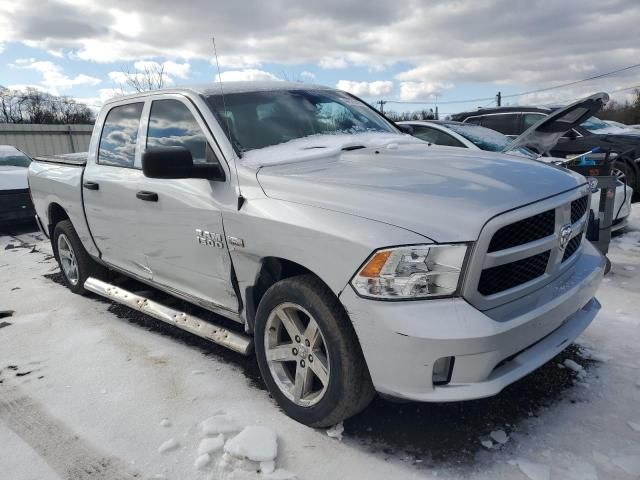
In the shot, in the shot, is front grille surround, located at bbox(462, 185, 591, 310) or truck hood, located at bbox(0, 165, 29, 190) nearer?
front grille surround, located at bbox(462, 185, 591, 310)

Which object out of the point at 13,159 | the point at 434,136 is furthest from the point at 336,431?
the point at 13,159

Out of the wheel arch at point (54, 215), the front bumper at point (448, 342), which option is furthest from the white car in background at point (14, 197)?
the front bumper at point (448, 342)

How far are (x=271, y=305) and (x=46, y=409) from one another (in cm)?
157

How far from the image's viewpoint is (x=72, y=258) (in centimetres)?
511

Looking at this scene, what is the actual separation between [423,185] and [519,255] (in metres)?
0.52

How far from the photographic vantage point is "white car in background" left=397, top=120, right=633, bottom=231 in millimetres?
5949

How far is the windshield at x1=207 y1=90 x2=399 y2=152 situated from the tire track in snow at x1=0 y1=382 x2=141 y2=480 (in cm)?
181

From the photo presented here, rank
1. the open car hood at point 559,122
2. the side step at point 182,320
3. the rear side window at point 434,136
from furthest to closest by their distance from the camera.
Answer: the rear side window at point 434,136
the open car hood at point 559,122
the side step at point 182,320

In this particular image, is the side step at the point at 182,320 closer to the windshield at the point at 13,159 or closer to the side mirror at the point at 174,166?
the side mirror at the point at 174,166

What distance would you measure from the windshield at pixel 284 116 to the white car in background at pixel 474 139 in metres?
2.38

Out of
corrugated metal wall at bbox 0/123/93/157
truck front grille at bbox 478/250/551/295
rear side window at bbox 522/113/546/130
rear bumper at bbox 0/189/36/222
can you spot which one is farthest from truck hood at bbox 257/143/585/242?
corrugated metal wall at bbox 0/123/93/157

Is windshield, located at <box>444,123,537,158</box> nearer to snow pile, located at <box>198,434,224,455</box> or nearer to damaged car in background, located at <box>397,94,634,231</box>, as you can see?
damaged car in background, located at <box>397,94,634,231</box>

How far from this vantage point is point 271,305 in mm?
2652

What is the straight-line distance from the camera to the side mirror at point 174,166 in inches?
108
